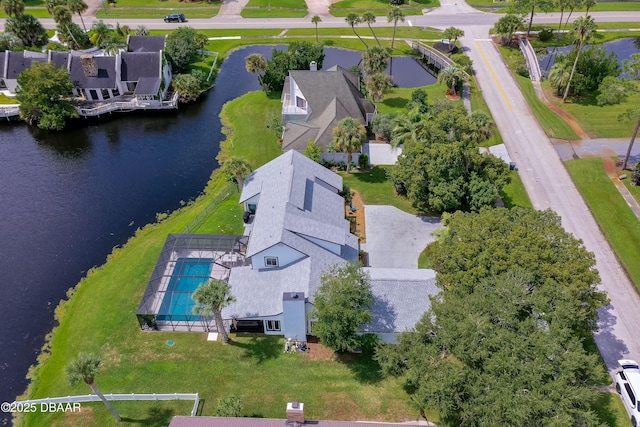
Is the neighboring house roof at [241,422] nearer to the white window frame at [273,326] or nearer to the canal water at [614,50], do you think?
the white window frame at [273,326]

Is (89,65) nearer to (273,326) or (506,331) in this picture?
(273,326)

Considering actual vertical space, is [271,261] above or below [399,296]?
above

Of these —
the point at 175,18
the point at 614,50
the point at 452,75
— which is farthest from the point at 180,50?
the point at 614,50

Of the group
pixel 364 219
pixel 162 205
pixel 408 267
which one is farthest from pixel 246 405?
pixel 162 205

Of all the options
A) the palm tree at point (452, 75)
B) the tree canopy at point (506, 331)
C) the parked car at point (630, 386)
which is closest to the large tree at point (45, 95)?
the palm tree at point (452, 75)

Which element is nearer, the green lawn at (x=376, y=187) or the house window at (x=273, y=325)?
the house window at (x=273, y=325)

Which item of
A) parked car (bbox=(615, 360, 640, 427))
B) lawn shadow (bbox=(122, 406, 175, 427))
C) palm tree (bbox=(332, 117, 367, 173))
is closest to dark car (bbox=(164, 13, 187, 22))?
Answer: palm tree (bbox=(332, 117, 367, 173))
